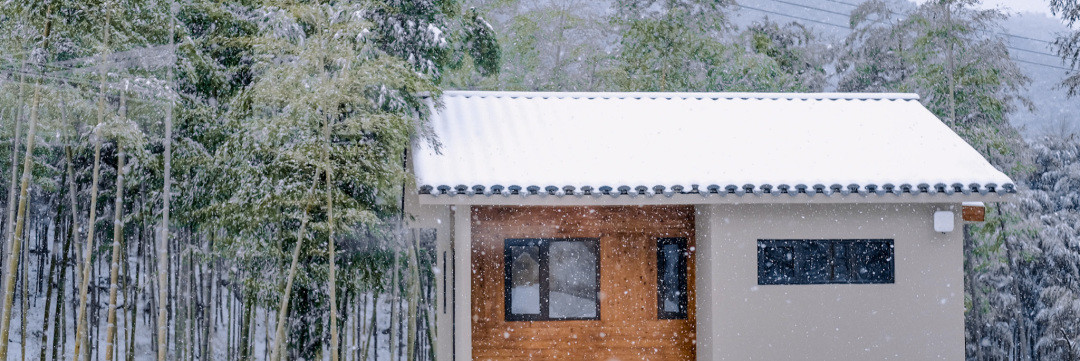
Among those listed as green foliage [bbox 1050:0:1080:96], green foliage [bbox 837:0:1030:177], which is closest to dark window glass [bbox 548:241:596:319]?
green foliage [bbox 837:0:1030:177]

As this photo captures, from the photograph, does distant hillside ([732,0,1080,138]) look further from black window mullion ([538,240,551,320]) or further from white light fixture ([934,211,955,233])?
black window mullion ([538,240,551,320])

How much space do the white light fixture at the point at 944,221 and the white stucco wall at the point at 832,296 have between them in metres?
0.10

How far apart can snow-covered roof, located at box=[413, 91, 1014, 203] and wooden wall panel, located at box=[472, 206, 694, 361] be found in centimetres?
54

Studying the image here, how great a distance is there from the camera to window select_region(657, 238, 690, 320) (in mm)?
7418

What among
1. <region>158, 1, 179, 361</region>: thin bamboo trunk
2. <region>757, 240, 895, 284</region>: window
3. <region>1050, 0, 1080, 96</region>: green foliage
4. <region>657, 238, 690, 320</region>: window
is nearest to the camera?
<region>158, 1, 179, 361</region>: thin bamboo trunk

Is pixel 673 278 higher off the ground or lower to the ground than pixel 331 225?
lower

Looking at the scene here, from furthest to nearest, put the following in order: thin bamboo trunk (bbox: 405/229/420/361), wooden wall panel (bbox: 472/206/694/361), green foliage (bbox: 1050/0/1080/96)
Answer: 1. green foliage (bbox: 1050/0/1080/96)
2. thin bamboo trunk (bbox: 405/229/420/361)
3. wooden wall panel (bbox: 472/206/694/361)

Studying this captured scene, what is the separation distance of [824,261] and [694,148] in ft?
4.33

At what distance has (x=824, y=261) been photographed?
7070 millimetres

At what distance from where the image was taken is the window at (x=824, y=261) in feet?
23.1

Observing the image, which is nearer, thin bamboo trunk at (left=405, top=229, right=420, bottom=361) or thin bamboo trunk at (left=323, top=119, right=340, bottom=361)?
thin bamboo trunk at (left=323, top=119, right=340, bottom=361)

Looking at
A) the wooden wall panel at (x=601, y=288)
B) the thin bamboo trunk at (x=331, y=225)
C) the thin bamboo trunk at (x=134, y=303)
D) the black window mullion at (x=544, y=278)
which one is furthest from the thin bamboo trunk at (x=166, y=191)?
the black window mullion at (x=544, y=278)

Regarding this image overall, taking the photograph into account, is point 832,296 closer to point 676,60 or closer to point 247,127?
point 247,127

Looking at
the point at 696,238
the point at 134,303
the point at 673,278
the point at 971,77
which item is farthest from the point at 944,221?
the point at 134,303
